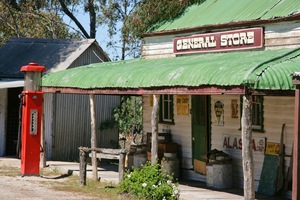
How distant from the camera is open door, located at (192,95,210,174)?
58.6ft

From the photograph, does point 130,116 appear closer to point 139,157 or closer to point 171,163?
point 139,157

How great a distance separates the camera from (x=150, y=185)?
46.5 feet

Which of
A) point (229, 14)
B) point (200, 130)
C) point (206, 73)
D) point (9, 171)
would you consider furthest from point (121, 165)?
point (9, 171)

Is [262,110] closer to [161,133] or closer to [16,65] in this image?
[161,133]

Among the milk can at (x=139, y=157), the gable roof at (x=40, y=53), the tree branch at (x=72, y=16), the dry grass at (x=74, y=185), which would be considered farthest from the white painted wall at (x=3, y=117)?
the tree branch at (x=72, y=16)

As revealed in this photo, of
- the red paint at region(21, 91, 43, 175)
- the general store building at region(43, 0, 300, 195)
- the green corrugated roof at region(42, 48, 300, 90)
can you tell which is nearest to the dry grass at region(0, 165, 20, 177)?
the red paint at region(21, 91, 43, 175)

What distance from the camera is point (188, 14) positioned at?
1956 centimetres

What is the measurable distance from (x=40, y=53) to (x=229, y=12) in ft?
32.4

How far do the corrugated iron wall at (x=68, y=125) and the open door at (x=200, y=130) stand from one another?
20.6ft

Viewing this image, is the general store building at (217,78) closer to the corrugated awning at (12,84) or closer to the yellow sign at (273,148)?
the yellow sign at (273,148)

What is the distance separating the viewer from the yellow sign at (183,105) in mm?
18703

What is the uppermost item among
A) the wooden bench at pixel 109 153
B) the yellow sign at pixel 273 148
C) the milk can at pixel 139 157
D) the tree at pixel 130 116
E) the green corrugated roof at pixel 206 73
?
the green corrugated roof at pixel 206 73

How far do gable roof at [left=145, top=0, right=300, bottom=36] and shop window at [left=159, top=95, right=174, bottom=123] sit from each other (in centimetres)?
175

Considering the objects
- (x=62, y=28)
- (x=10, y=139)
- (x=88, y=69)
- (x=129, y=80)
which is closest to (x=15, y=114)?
(x=10, y=139)
